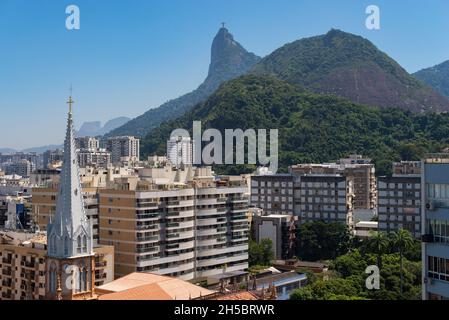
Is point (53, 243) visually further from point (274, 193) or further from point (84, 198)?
point (274, 193)


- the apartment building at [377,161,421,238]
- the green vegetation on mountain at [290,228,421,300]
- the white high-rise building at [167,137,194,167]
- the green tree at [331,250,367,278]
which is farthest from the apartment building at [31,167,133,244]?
the white high-rise building at [167,137,194,167]

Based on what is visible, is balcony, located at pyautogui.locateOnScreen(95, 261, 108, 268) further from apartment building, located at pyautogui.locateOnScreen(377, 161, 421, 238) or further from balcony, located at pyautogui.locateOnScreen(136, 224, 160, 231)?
apartment building, located at pyautogui.locateOnScreen(377, 161, 421, 238)

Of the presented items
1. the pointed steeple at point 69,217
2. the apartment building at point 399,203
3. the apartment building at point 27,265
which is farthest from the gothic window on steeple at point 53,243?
the apartment building at point 399,203

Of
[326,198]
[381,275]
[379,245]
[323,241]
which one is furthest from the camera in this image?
[326,198]

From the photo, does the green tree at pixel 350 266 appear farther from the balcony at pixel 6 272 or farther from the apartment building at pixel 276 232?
the balcony at pixel 6 272

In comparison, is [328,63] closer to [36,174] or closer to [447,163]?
[36,174]

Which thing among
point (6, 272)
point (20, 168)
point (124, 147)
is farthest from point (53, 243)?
point (20, 168)

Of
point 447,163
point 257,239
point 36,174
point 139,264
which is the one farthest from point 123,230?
point 36,174
